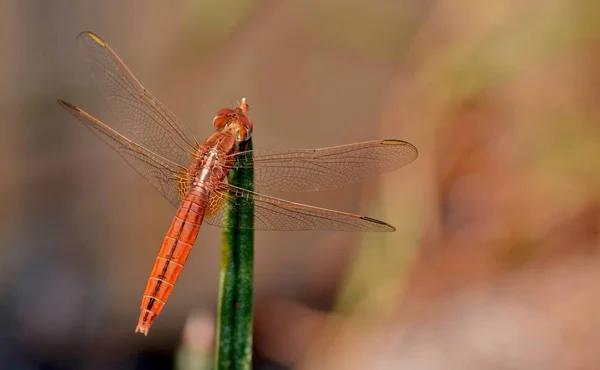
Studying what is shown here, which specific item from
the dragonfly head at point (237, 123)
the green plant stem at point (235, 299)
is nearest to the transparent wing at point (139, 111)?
the dragonfly head at point (237, 123)

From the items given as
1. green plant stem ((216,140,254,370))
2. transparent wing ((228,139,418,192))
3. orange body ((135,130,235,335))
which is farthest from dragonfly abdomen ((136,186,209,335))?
green plant stem ((216,140,254,370))

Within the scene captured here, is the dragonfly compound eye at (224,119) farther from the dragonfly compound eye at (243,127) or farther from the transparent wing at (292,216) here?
the transparent wing at (292,216)

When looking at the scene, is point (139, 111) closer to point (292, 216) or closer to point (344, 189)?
point (292, 216)

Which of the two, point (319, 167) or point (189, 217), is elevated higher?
point (319, 167)

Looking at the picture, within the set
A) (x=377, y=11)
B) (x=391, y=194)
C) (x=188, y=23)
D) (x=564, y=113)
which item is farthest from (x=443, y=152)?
(x=188, y=23)

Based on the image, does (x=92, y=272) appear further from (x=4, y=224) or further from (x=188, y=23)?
(x=188, y=23)

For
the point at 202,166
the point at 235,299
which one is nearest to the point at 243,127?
the point at 202,166
